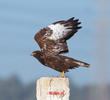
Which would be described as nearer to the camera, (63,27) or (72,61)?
(72,61)

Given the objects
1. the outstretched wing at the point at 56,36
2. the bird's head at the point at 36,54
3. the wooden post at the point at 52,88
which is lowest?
the wooden post at the point at 52,88

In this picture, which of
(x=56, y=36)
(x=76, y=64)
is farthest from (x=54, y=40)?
(x=76, y=64)

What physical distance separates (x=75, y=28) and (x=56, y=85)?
230 inches

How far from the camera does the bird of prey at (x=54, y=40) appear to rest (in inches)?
910

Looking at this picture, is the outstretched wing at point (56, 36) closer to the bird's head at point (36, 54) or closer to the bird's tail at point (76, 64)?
the bird's head at point (36, 54)

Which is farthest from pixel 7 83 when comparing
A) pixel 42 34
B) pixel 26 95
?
pixel 42 34

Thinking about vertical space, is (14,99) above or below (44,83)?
above

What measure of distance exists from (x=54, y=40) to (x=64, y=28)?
58 centimetres

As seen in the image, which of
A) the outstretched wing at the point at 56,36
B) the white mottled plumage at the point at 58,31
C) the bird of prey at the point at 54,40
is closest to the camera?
the bird of prey at the point at 54,40

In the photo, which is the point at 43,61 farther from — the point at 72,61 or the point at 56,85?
the point at 56,85

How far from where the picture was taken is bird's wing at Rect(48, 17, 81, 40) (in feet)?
77.7

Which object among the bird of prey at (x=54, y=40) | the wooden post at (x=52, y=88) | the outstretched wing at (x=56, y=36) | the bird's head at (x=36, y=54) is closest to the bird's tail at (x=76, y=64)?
the bird of prey at (x=54, y=40)

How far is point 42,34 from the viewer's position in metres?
24.0

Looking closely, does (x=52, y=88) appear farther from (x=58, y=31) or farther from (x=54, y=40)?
(x=58, y=31)
